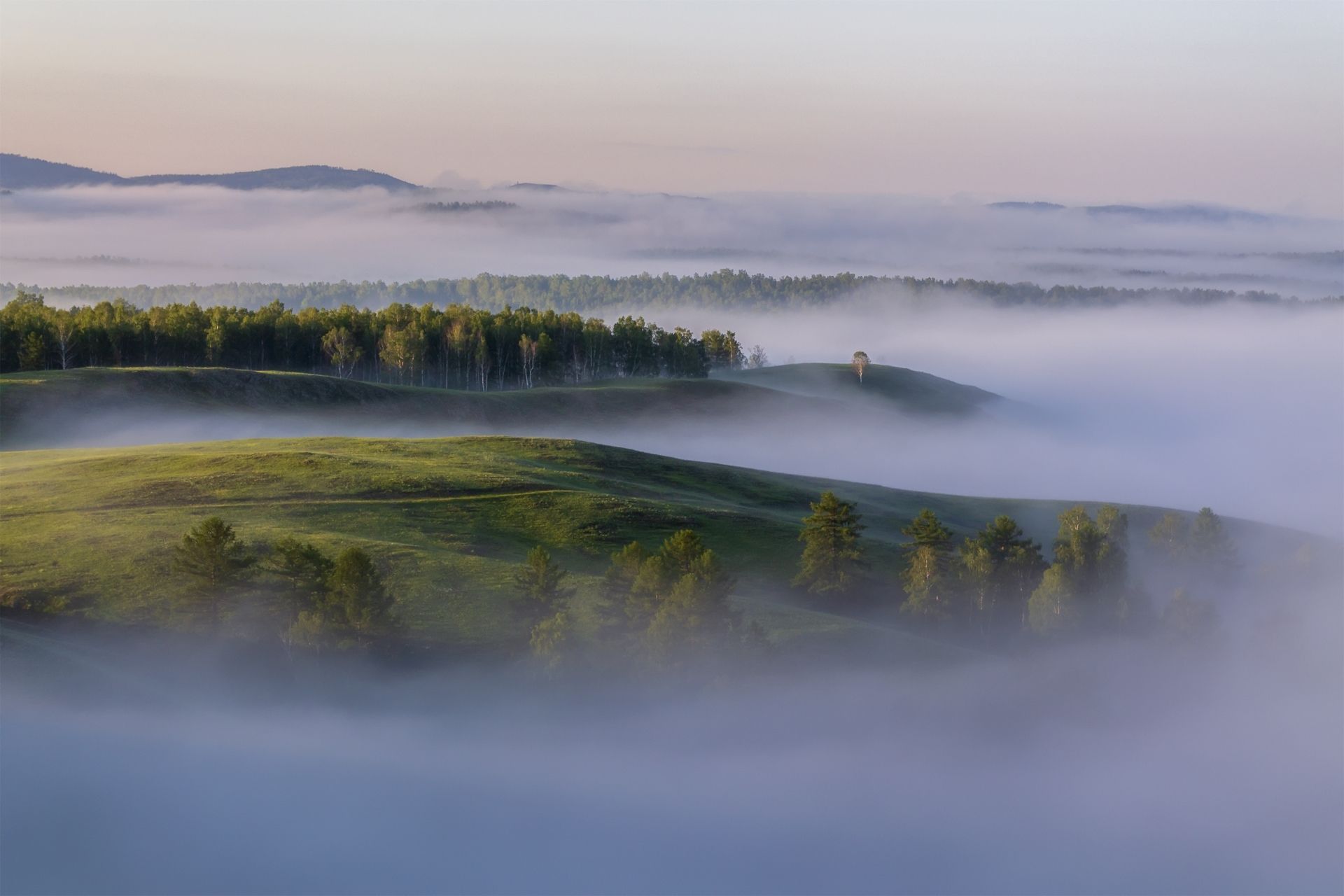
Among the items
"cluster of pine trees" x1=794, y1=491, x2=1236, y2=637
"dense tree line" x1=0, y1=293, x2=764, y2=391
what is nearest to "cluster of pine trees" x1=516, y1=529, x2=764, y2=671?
"cluster of pine trees" x1=794, y1=491, x2=1236, y2=637

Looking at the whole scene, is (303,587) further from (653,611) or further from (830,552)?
(830,552)

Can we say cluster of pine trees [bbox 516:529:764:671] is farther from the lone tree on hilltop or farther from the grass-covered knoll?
the grass-covered knoll

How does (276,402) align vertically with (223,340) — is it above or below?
below

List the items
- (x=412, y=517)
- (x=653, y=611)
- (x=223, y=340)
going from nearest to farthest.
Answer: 1. (x=653, y=611)
2. (x=412, y=517)
3. (x=223, y=340)

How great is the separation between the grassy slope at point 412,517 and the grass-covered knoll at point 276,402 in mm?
30181

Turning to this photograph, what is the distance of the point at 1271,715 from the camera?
8344cm

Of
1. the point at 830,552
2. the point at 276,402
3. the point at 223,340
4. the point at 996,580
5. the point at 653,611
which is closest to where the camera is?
the point at 653,611

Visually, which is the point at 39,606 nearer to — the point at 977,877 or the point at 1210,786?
the point at 977,877

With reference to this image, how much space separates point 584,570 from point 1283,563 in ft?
211

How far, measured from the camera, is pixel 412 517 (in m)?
85.0

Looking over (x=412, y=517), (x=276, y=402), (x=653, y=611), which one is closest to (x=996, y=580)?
(x=653, y=611)

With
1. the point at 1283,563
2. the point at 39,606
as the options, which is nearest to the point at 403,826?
the point at 39,606

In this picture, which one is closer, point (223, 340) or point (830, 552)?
point (830, 552)

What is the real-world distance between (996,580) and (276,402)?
88.0m
